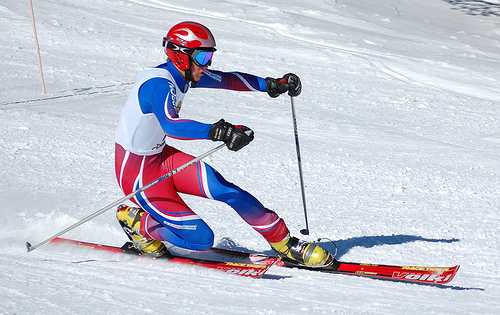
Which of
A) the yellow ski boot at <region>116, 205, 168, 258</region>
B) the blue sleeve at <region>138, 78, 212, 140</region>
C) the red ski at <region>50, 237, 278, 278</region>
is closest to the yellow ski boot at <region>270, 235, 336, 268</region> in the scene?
the red ski at <region>50, 237, 278, 278</region>

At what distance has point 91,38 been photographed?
10.1 meters

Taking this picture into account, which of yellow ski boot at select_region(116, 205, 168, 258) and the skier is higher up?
the skier

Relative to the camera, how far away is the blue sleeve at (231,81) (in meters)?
3.88

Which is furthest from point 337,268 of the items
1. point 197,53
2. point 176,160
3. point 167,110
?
point 197,53

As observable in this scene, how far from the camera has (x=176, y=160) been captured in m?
3.69

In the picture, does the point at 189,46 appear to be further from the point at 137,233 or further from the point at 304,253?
the point at 304,253

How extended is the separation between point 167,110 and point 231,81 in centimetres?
96

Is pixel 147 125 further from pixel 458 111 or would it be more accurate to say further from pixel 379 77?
pixel 379 77

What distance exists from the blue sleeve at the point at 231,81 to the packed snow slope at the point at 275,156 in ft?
4.05

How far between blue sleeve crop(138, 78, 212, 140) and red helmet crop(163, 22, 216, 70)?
0.21 m

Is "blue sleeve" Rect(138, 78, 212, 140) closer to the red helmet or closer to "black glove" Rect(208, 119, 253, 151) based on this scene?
"black glove" Rect(208, 119, 253, 151)

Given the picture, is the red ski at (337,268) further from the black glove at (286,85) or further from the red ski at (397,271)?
the black glove at (286,85)

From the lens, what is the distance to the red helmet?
3395 mm

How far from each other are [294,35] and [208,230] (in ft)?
27.6
